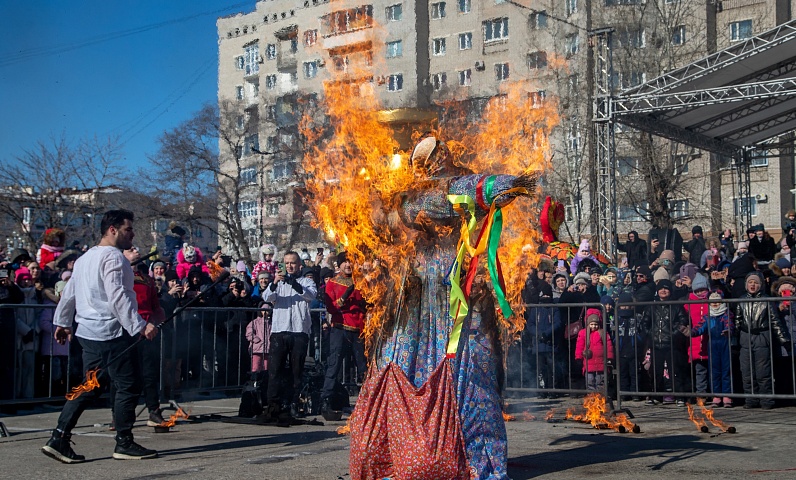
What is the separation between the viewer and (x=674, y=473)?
6.54 m

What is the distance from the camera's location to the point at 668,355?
36.7 ft

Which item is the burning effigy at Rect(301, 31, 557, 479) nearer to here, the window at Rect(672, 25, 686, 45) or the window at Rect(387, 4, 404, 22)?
the window at Rect(387, 4, 404, 22)

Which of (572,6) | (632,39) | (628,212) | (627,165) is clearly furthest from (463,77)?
(628,212)

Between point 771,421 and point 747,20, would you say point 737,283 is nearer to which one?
point 771,421

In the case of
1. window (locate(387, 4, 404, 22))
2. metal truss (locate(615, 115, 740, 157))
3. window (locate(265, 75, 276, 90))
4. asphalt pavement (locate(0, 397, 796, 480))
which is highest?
window (locate(265, 75, 276, 90))

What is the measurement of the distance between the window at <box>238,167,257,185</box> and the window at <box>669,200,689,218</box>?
17.4 m

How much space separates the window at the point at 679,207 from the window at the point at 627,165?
1835 mm

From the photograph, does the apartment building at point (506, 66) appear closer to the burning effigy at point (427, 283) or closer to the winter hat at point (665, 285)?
the burning effigy at point (427, 283)

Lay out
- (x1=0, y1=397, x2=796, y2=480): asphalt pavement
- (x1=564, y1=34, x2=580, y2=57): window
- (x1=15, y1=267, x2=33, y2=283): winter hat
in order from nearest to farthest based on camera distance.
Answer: (x1=0, y1=397, x2=796, y2=480): asphalt pavement → (x1=15, y1=267, x2=33, y2=283): winter hat → (x1=564, y1=34, x2=580, y2=57): window

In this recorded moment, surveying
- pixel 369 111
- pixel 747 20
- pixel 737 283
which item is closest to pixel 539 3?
pixel 747 20

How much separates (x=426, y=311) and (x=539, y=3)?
25.8 meters

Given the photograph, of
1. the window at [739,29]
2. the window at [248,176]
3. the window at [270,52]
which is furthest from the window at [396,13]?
the window at [270,52]

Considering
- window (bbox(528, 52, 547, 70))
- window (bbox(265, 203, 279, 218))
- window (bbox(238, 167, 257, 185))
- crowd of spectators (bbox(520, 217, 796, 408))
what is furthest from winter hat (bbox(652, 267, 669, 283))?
window (bbox(265, 203, 279, 218))

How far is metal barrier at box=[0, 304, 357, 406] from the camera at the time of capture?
10.6m
